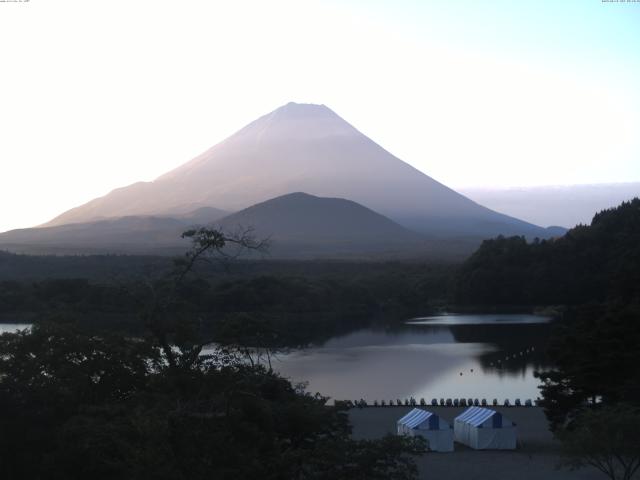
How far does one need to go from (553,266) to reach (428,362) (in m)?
15.0

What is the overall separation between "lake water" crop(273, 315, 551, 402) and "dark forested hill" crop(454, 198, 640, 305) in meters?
6.03

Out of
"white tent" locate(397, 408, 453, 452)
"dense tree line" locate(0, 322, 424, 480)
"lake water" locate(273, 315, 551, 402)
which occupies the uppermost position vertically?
"dense tree line" locate(0, 322, 424, 480)

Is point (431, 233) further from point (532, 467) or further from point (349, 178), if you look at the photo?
point (532, 467)

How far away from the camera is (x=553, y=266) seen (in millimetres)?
32781

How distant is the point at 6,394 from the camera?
250 inches

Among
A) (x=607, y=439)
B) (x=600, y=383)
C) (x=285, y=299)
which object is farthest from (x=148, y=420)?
(x=285, y=299)

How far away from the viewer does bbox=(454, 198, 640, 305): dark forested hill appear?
31844 mm

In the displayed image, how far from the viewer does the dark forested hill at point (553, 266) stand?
31.8m

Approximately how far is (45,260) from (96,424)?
120 feet

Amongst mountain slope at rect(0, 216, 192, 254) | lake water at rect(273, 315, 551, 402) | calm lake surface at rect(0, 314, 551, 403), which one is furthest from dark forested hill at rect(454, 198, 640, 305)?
mountain slope at rect(0, 216, 192, 254)

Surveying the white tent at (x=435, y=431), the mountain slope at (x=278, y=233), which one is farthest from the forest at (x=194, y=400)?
the mountain slope at (x=278, y=233)

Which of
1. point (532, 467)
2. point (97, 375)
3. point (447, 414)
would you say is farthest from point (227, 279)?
point (97, 375)

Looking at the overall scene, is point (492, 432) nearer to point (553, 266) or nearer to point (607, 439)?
point (607, 439)

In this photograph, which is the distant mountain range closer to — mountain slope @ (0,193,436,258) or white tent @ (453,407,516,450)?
mountain slope @ (0,193,436,258)
